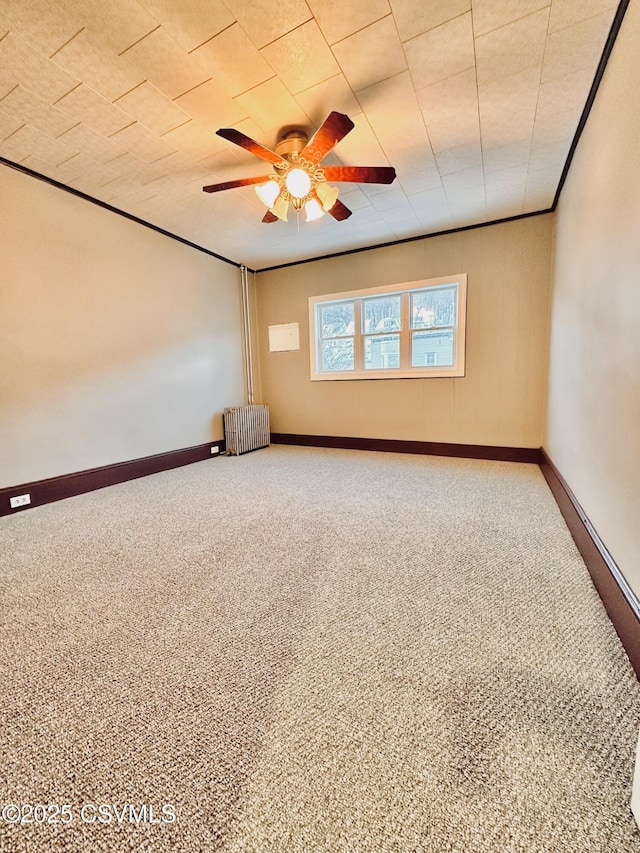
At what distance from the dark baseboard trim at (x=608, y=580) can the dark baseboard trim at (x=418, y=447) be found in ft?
5.53

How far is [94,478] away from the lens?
10.3 feet

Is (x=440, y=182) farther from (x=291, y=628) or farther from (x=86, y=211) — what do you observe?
(x=291, y=628)

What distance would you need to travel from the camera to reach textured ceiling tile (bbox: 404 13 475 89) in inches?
65.4

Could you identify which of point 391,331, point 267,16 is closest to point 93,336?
point 267,16

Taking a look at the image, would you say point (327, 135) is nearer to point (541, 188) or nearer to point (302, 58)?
point (302, 58)

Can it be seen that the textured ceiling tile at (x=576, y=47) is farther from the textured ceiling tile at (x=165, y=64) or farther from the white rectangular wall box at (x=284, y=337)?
the white rectangular wall box at (x=284, y=337)

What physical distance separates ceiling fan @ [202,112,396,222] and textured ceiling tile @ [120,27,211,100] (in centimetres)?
28

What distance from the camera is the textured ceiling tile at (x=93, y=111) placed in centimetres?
200

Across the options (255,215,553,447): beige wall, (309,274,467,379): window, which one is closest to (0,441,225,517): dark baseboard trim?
(255,215,553,447): beige wall

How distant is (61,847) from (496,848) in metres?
0.87

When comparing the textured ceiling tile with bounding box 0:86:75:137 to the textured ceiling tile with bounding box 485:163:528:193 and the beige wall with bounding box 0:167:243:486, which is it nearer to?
the beige wall with bounding box 0:167:243:486

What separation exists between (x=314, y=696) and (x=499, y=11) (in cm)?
299

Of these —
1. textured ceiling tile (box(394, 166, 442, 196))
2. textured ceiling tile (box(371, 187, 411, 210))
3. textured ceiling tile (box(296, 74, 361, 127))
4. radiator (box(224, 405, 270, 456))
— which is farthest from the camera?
radiator (box(224, 405, 270, 456))

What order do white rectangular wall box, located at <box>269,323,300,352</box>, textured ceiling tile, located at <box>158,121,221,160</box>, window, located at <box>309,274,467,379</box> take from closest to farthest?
textured ceiling tile, located at <box>158,121,221,160</box>
window, located at <box>309,274,467,379</box>
white rectangular wall box, located at <box>269,323,300,352</box>
